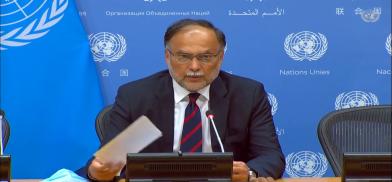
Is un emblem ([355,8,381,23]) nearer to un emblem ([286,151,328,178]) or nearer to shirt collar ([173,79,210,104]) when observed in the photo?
un emblem ([286,151,328,178])

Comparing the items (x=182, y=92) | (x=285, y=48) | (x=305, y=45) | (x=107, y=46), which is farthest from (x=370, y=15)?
(x=182, y=92)

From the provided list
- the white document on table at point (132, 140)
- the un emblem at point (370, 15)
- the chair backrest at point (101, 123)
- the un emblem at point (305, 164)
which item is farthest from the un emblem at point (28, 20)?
the white document on table at point (132, 140)

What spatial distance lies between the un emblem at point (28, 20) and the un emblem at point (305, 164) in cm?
176

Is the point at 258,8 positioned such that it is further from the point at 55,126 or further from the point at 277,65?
the point at 55,126

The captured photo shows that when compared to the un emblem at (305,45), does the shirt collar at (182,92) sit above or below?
below

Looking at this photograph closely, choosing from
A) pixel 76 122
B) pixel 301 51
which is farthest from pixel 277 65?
pixel 76 122

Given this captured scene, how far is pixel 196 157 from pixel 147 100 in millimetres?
909

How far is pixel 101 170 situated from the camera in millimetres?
2514

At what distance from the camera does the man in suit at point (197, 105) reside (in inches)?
117

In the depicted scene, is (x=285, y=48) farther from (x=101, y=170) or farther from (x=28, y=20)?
(x=101, y=170)

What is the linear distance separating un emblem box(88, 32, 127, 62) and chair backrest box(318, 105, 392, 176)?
1.62m

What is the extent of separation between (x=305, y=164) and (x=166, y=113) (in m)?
1.78

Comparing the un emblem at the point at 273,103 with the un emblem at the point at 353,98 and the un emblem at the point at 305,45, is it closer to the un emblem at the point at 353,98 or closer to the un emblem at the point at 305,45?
the un emblem at the point at 305,45

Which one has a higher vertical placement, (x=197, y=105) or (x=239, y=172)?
(x=197, y=105)
